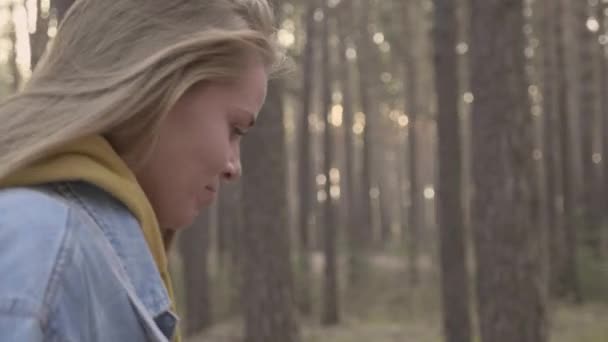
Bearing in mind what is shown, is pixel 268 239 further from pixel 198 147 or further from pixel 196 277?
pixel 196 277

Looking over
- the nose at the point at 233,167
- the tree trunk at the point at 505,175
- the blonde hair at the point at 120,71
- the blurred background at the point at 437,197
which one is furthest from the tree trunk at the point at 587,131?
the blonde hair at the point at 120,71

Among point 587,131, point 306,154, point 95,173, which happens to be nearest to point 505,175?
point 95,173

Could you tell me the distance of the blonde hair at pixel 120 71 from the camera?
1.32m

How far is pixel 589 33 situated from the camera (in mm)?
21688

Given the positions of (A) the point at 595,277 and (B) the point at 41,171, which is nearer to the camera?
(B) the point at 41,171

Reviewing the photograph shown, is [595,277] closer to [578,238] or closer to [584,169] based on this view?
[578,238]

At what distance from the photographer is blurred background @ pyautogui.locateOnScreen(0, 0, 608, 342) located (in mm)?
7656

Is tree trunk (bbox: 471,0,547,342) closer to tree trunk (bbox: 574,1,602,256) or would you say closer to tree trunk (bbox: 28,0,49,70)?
tree trunk (bbox: 28,0,49,70)

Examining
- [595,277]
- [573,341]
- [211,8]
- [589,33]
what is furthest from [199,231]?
[211,8]

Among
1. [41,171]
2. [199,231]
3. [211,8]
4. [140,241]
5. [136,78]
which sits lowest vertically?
[199,231]

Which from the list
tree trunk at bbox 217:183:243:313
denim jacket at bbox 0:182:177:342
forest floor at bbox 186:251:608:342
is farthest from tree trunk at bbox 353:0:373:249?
denim jacket at bbox 0:182:177:342

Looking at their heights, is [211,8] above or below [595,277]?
above

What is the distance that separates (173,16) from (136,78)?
14cm

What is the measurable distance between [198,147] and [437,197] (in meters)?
11.7
